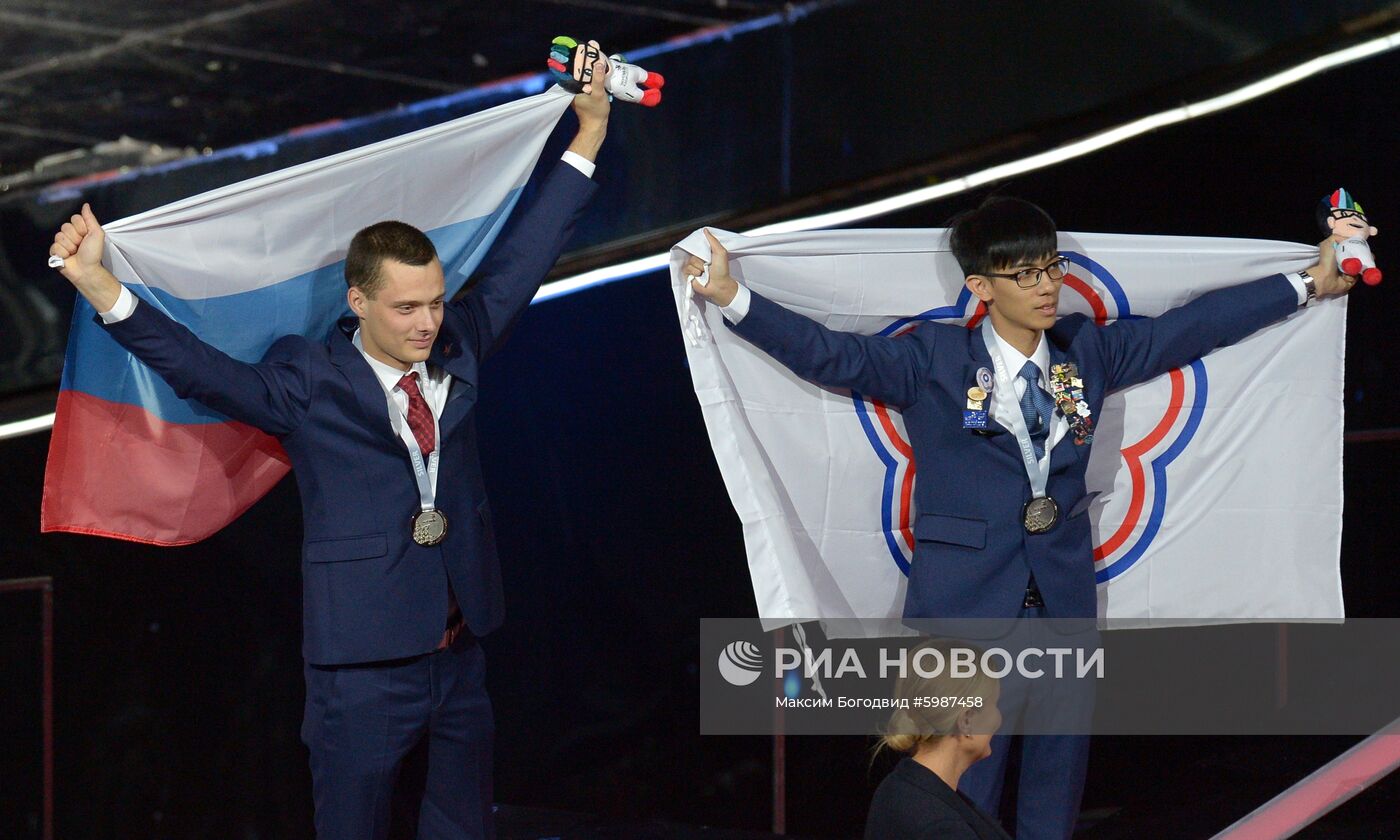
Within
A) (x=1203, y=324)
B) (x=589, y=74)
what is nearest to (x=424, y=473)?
(x=589, y=74)

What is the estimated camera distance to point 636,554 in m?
5.65

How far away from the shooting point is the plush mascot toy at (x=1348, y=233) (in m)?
3.96

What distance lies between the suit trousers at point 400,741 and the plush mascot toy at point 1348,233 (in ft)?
7.34

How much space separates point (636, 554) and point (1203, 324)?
2325 mm

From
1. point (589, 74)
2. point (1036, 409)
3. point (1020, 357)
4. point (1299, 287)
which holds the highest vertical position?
point (589, 74)

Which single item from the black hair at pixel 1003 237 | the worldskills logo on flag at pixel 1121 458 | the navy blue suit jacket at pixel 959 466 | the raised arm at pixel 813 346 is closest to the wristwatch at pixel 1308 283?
the worldskills logo on flag at pixel 1121 458

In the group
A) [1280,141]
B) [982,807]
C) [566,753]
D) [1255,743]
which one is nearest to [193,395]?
[982,807]

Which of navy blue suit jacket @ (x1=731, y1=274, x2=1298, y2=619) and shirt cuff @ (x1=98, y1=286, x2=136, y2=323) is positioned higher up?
shirt cuff @ (x1=98, y1=286, x2=136, y2=323)

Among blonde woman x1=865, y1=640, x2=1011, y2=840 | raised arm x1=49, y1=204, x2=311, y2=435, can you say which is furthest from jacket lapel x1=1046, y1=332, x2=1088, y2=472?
raised arm x1=49, y1=204, x2=311, y2=435

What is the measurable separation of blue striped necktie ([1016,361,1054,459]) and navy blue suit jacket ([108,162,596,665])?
3.91 feet

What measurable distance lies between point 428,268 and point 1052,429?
1.38 m

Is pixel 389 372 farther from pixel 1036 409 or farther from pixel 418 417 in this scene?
pixel 1036 409

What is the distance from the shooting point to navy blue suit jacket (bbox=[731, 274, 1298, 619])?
3631 millimetres

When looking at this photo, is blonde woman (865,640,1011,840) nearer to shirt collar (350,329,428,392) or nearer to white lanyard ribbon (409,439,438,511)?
white lanyard ribbon (409,439,438,511)
